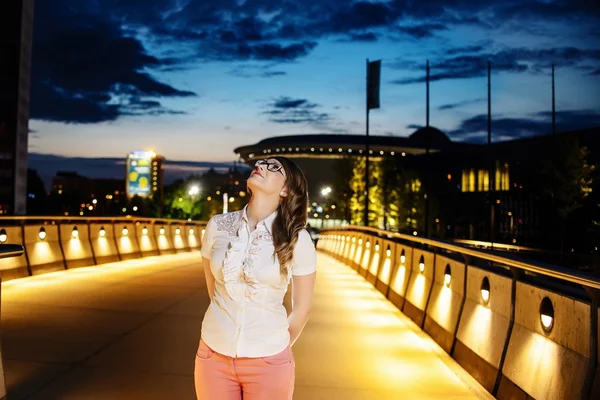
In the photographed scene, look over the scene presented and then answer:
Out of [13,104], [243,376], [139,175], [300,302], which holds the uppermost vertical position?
[13,104]

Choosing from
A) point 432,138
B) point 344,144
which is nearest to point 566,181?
point 432,138

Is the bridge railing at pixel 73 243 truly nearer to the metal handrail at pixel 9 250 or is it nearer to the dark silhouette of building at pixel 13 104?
the metal handrail at pixel 9 250

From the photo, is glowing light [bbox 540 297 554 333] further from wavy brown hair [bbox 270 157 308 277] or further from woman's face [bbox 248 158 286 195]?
woman's face [bbox 248 158 286 195]

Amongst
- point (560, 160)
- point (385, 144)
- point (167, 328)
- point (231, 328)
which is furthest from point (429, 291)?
point (385, 144)

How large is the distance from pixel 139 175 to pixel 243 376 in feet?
238

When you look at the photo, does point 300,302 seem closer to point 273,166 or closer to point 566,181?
point 273,166

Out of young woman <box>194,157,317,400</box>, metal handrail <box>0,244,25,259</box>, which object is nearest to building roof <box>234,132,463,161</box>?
metal handrail <box>0,244,25,259</box>

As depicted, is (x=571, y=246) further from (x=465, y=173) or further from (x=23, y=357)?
(x=465, y=173)

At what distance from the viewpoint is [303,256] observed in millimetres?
4043

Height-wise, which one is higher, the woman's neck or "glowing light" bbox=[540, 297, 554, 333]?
the woman's neck

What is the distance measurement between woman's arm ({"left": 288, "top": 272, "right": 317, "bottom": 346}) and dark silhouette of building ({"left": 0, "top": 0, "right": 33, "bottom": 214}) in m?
116

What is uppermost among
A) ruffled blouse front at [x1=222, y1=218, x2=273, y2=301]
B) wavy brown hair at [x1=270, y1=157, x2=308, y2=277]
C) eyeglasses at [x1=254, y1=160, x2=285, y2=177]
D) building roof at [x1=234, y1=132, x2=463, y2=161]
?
building roof at [x1=234, y1=132, x2=463, y2=161]

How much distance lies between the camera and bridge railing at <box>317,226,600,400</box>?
5676 mm

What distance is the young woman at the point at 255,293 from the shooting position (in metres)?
3.87
